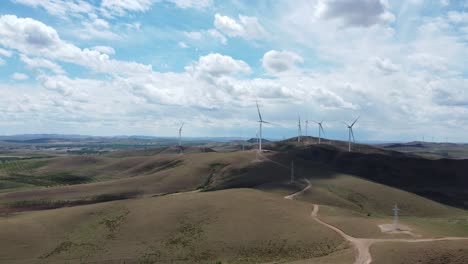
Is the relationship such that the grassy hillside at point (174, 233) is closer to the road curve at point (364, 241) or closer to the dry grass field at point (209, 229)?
the dry grass field at point (209, 229)

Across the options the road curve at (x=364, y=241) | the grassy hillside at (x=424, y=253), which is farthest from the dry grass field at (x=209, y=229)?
the road curve at (x=364, y=241)

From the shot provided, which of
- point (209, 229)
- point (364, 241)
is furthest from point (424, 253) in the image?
point (209, 229)

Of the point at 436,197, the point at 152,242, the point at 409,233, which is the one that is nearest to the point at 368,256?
the point at 409,233

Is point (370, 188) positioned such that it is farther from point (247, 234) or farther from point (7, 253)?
point (7, 253)

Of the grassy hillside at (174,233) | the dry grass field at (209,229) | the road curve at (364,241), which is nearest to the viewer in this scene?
the road curve at (364,241)

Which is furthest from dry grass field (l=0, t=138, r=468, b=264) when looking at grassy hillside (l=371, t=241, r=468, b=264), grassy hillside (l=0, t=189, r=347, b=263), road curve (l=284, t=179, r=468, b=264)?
road curve (l=284, t=179, r=468, b=264)

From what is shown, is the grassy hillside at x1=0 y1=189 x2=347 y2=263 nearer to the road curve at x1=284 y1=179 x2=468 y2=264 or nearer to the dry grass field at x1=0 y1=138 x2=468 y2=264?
the dry grass field at x1=0 y1=138 x2=468 y2=264

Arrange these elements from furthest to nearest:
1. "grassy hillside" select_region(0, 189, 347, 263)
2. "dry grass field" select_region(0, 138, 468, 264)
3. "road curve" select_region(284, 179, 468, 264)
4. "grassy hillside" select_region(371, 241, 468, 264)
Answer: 1. "grassy hillside" select_region(0, 189, 347, 263)
2. "dry grass field" select_region(0, 138, 468, 264)
3. "road curve" select_region(284, 179, 468, 264)
4. "grassy hillside" select_region(371, 241, 468, 264)

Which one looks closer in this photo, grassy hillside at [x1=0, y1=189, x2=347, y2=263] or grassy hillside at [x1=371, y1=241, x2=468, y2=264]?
grassy hillside at [x1=371, y1=241, x2=468, y2=264]

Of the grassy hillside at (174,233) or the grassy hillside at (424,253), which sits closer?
the grassy hillside at (424,253)
